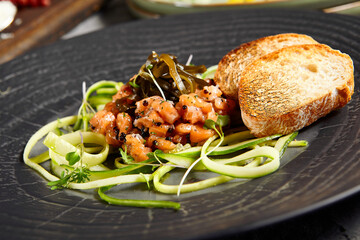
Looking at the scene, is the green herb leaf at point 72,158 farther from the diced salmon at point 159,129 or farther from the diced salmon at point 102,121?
the diced salmon at point 159,129

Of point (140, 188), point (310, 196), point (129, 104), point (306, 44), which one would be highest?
point (306, 44)

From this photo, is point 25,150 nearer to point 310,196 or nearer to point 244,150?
point 244,150

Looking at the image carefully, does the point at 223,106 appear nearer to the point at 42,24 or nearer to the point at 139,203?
the point at 139,203

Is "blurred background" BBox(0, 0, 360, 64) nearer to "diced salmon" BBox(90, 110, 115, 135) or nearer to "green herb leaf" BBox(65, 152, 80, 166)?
"diced salmon" BBox(90, 110, 115, 135)

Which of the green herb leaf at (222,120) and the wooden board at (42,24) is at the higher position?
the wooden board at (42,24)

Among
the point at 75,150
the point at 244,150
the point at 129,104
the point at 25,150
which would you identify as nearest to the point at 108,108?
the point at 129,104

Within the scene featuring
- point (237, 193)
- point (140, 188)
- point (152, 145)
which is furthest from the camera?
point (152, 145)

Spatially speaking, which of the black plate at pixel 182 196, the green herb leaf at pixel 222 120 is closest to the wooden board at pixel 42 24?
the black plate at pixel 182 196
